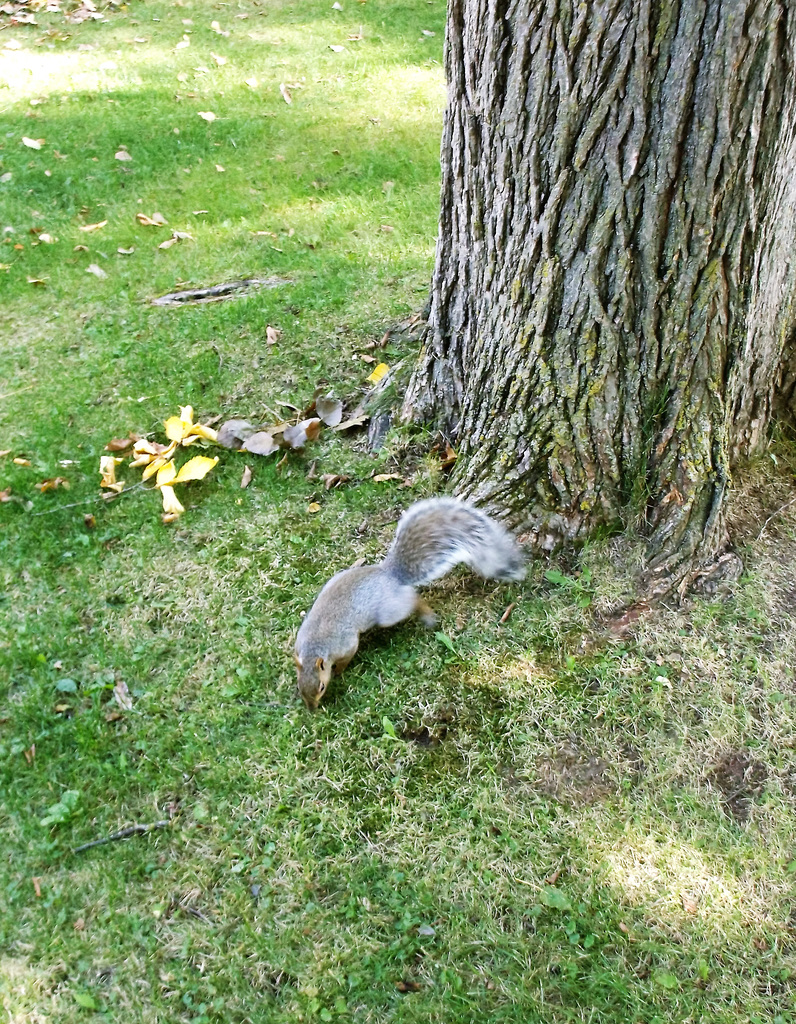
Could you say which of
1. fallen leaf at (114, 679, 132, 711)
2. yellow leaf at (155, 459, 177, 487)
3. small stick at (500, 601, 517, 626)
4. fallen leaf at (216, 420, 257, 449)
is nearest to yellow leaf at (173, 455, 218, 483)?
yellow leaf at (155, 459, 177, 487)

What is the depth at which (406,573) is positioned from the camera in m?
2.65

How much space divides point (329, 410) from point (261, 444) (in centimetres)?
35

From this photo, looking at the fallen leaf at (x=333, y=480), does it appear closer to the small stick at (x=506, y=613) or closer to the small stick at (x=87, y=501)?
the small stick at (x=87, y=501)

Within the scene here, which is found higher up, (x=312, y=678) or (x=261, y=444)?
(x=261, y=444)

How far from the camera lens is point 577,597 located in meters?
2.67

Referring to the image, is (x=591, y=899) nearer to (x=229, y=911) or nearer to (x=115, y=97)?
(x=229, y=911)

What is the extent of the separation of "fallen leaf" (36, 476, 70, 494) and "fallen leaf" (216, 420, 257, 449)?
0.64 meters

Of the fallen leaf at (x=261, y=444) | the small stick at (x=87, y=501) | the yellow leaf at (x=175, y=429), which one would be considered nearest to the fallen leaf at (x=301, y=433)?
the fallen leaf at (x=261, y=444)

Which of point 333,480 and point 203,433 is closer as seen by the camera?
point 333,480

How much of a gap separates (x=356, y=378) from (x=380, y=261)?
3.61 feet

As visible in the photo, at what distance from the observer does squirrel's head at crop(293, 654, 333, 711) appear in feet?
8.07

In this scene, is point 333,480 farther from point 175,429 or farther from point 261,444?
point 175,429

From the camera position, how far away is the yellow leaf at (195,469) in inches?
128

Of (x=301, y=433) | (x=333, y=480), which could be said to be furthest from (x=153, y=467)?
(x=333, y=480)
